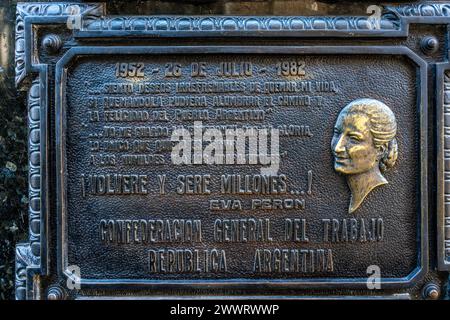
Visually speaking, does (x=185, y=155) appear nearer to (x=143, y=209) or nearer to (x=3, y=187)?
(x=143, y=209)

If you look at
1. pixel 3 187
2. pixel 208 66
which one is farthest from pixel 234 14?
pixel 3 187

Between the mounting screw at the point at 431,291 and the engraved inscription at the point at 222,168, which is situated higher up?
the engraved inscription at the point at 222,168

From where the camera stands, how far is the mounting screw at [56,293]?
2930 mm

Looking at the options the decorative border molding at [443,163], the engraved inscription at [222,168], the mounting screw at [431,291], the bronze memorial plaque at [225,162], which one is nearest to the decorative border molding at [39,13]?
the bronze memorial plaque at [225,162]

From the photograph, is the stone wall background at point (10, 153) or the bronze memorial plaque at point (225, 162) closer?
the bronze memorial plaque at point (225, 162)

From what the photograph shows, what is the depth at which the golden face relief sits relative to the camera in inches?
113

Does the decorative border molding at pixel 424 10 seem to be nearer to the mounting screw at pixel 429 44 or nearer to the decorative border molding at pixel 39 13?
the mounting screw at pixel 429 44

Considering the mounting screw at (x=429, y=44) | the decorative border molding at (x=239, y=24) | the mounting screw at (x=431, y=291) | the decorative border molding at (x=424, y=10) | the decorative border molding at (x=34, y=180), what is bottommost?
the mounting screw at (x=431, y=291)

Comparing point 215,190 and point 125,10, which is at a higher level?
point 125,10

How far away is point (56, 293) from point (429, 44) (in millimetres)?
2495

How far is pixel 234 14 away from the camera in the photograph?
2.99 m

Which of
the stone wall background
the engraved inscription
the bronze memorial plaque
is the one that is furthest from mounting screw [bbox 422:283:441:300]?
the stone wall background

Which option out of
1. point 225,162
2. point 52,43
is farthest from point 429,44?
point 52,43

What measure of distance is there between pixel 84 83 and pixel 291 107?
1.17 meters
